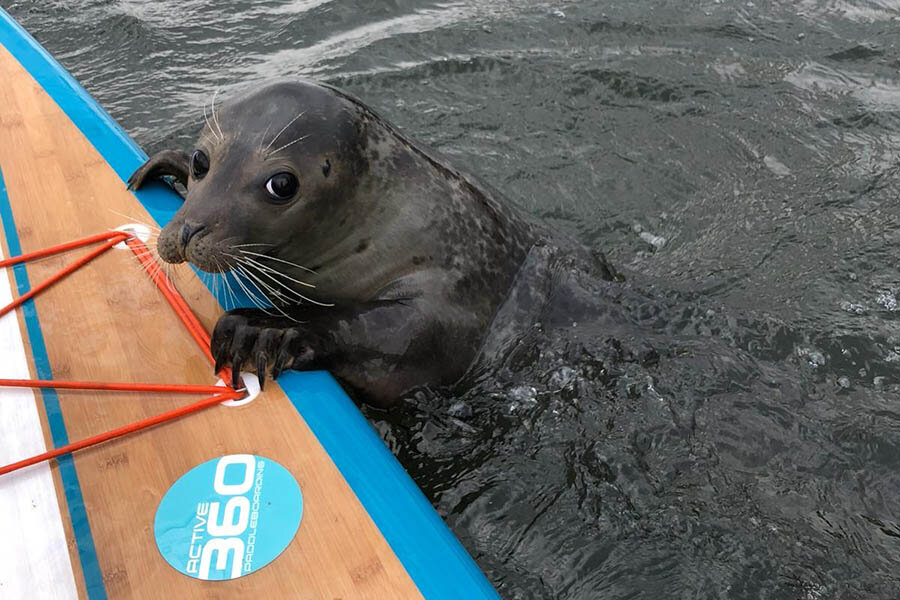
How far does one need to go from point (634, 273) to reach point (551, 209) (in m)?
0.90

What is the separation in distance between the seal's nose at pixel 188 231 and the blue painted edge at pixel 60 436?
2.38ft

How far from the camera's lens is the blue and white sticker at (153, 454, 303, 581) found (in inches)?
103

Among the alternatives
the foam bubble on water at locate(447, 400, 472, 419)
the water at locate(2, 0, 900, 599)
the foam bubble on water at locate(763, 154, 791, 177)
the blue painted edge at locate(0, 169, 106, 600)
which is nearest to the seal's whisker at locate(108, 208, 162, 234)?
the blue painted edge at locate(0, 169, 106, 600)

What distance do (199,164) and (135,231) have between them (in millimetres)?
795

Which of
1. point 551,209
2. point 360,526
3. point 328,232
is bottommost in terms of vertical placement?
point 551,209

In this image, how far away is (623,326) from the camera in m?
4.04

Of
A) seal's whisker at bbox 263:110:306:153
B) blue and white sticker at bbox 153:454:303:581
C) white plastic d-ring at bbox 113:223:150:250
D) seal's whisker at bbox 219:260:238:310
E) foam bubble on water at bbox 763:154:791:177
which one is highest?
seal's whisker at bbox 263:110:306:153

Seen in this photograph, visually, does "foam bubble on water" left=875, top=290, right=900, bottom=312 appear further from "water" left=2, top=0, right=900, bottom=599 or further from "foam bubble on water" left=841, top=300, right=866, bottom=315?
"foam bubble on water" left=841, top=300, right=866, bottom=315

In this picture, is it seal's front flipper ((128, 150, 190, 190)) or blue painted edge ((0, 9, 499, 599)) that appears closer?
blue painted edge ((0, 9, 499, 599))

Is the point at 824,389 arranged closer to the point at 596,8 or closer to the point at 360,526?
the point at 360,526

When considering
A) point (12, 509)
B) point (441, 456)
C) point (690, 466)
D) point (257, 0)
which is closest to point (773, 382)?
point (690, 466)

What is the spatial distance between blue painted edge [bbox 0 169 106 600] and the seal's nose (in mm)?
726

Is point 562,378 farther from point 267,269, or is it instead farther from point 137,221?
point 137,221

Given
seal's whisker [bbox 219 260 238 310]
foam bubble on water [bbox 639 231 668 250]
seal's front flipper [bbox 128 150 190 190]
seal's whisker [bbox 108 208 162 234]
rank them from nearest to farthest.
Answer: seal's whisker [bbox 219 260 238 310], seal's whisker [bbox 108 208 162 234], seal's front flipper [bbox 128 150 190 190], foam bubble on water [bbox 639 231 668 250]
